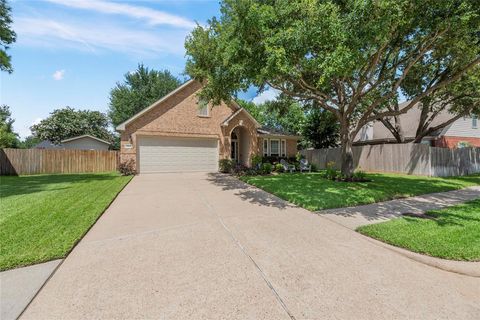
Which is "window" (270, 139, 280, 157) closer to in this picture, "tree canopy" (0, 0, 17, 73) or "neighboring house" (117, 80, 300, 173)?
"neighboring house" (117, 80, 300, 173)

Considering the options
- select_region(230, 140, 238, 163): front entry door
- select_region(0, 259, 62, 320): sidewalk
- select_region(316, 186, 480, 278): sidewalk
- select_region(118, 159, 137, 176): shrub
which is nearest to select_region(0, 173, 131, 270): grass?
select_region(0, 259, 62, 320): sidewalk

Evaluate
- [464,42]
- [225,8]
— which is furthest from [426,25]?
[225,8]

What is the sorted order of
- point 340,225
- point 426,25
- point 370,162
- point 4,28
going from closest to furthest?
point 340,225 < point 426,25 < point 4,28 < point 370,162

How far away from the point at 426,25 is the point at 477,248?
758cm

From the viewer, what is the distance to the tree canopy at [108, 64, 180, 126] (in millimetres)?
32938

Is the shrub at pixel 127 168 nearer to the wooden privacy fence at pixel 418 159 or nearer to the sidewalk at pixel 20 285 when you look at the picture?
the sidewalk at pixel 20 285

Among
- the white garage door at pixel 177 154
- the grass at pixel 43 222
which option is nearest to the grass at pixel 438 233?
the grass at pixel 43 222

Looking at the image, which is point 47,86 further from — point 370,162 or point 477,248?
point 370,162

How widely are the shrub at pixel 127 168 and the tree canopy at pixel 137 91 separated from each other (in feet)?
60.9

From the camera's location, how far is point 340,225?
19.5 ft

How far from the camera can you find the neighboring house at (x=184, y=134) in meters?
16.3

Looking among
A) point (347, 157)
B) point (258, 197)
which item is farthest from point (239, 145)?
point (258, 197)

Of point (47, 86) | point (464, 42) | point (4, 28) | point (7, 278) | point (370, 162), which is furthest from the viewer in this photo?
point (370, 162)

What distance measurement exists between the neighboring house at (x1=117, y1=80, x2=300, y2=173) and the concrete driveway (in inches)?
442
